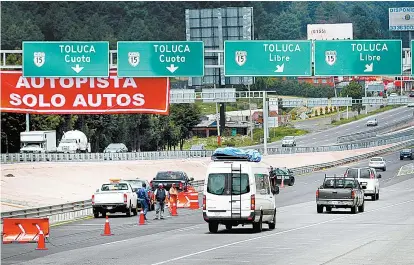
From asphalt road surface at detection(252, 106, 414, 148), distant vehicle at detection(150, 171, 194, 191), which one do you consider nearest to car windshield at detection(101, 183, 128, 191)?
distant vehicle at detection(150, 171, 194, 191)

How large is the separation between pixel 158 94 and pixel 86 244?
23119 mm

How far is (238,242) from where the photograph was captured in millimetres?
30906

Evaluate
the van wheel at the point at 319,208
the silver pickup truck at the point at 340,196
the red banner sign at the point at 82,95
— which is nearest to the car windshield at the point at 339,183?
the silver pickup truck at the point at 340,196

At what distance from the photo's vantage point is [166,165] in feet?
343

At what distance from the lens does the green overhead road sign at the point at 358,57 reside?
58062mm

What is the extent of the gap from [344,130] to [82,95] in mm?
119974

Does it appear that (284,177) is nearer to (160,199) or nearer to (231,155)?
(160,199)

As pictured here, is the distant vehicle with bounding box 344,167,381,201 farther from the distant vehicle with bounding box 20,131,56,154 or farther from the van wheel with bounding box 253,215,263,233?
the distant vehicle with bounding box 20,131,56,154

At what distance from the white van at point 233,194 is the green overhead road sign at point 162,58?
20.5m

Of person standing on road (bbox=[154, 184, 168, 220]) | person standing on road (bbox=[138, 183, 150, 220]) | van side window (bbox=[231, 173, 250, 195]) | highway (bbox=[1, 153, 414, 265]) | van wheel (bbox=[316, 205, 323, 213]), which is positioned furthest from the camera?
van wheel (bbox=[316, 205, 323, 213])

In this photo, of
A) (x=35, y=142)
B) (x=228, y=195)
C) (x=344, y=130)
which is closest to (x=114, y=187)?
(x=228, y=195)

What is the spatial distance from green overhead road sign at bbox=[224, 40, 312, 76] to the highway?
1049 centimetres

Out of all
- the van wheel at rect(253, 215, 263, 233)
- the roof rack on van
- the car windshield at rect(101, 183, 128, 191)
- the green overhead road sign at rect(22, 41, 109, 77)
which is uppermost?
the green overhead road sign at rect(22, 41, 109, 77)

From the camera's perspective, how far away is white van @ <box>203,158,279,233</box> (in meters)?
34.4
